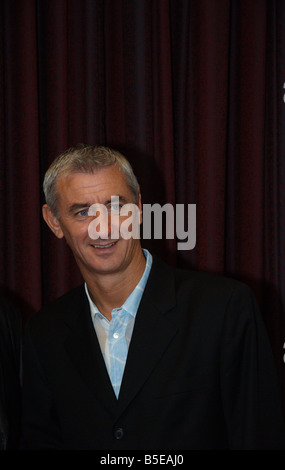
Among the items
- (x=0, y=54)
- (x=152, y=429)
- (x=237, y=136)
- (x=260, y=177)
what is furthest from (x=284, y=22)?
(x=152, y=429)

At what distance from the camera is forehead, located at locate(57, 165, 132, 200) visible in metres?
1.11

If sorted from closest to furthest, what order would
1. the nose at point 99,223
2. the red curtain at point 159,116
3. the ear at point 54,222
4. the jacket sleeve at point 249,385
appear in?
the jacket sleeve at point 249,385 < the nose at point 99,223 < the ear at point 54,222 < the red curtain at point 159,116

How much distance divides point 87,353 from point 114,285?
6.3 inches

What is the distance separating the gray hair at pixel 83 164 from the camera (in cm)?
113

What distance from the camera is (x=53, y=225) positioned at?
1.22 metres

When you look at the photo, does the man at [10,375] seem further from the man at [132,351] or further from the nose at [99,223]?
the nose at [99,223]

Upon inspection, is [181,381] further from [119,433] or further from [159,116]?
[159,116]

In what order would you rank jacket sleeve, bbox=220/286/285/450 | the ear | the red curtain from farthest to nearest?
the red curtain < the ear < jacket sleeve, bbox=220/286/285/450

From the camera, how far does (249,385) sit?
100 centimetres

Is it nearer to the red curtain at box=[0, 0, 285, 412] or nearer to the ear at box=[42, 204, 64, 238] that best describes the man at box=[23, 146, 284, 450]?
the ear at box=[42, 204, 64, 238]

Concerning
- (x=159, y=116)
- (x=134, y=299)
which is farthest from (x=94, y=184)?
(x=159, y=116)

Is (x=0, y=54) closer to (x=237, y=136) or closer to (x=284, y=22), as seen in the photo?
(x=237, y=136)

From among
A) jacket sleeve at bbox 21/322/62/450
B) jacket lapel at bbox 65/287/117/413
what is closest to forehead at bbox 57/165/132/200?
jacket lapel at bbox 65/287/117/413

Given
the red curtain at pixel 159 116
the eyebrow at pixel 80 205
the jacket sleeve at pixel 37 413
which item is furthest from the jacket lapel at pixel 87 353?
the red curtain at pixel 159 116
